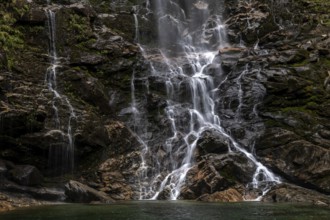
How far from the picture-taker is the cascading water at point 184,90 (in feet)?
91.7

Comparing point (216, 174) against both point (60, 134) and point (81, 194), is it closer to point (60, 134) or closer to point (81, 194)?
point (81, 194)

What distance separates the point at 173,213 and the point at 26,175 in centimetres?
1071

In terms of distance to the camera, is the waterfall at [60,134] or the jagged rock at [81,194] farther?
the waterfall at [60,134]

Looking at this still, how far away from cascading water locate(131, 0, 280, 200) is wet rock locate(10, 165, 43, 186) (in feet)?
22.8

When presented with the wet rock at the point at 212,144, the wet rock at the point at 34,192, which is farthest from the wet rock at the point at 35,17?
the wet rock at the point at 212,144

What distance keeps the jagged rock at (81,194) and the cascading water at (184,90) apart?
3.66 meters

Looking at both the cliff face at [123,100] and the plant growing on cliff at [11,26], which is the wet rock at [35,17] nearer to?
the cliff face at [123,100]

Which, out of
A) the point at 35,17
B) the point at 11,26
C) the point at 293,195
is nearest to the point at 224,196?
the point at 293,195

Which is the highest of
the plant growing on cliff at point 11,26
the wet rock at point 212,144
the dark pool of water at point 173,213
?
the plant growing on cliff at point 11,26

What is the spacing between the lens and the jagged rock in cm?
2400

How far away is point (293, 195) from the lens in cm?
Answer: 2388

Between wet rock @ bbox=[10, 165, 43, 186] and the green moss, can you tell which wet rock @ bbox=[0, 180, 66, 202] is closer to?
wet rock @ bbox=[10, 165, 43, 186]

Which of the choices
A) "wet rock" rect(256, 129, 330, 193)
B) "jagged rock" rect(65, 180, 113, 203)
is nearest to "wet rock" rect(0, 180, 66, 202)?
"jagged rock" rect(65, 180, 113, 203)

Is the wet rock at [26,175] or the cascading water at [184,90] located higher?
the cascading water at [184,90]
